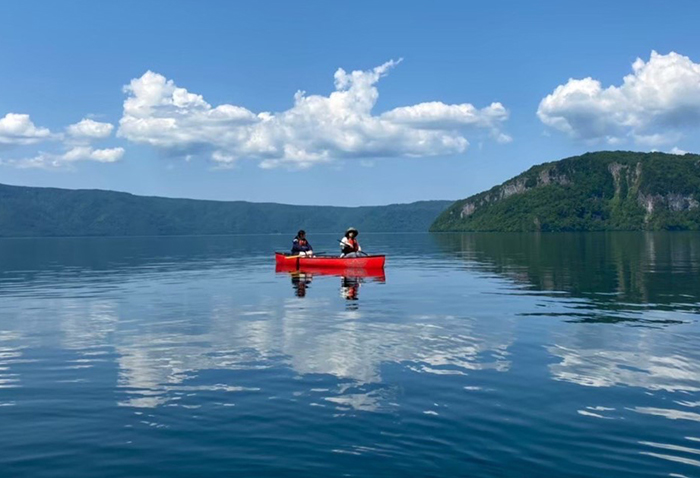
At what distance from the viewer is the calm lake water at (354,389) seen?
36.7 feet

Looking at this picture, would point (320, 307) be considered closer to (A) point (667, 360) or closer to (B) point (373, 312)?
(B) point (373, 312)

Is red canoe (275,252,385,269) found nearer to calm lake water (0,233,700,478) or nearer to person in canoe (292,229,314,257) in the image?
person in canoe (292,229,314,257)

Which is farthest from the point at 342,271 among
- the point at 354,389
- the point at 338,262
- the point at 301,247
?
the point at 354,389

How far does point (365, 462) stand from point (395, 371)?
714 cm

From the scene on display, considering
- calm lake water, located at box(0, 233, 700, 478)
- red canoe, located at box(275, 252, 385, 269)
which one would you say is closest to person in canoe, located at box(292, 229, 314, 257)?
red canoe, located at box(275, 252, 385, 269)

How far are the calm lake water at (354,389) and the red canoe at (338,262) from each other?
20.9 metres

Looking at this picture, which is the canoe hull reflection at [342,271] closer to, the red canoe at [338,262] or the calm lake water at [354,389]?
the red canoe at [338,262]

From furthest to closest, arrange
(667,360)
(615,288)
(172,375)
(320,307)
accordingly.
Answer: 1. (615,288)
2. (320,307)
3. (667,360)
4. (172,375)

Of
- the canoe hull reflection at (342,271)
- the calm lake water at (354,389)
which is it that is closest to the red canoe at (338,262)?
the canoe hull reflection at (342,271)

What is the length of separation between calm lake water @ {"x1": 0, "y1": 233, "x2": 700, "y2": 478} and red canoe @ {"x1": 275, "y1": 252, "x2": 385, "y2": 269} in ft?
68.5

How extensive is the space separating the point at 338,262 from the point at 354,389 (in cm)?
4116

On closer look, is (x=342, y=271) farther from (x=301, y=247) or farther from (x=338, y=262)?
(x=301, y=247)

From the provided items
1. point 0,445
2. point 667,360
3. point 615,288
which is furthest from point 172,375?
point 615,288

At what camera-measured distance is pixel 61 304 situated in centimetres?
3672
